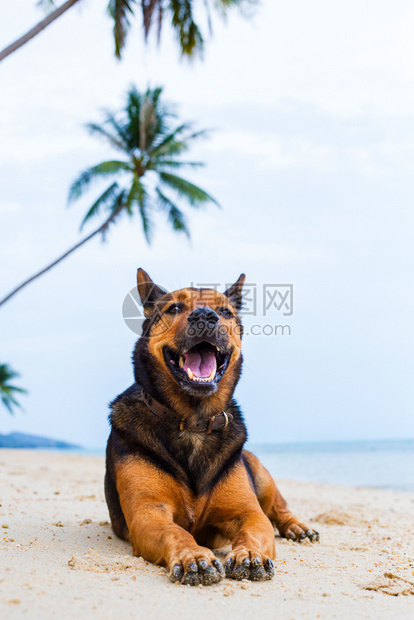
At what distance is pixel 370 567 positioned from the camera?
4.05 meters

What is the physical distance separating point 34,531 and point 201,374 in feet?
6.52

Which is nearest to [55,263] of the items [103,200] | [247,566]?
[103,200]

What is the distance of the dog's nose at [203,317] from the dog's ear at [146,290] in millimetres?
715

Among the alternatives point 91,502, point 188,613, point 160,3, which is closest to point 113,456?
point 188,613

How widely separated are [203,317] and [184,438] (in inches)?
36.2

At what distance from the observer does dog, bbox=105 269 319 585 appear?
153 inches

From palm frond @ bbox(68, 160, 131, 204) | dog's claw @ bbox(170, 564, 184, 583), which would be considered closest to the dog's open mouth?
dog's claw @ bbox(170, 564, 184, 583)

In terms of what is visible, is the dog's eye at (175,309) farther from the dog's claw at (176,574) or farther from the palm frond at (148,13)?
the palm frond at (148,13)

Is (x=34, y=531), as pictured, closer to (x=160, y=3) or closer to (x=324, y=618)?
(x=324, y=618)

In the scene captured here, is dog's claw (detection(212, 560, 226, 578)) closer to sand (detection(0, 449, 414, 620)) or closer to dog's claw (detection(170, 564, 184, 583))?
sand (detection(0, 449, 414, 620))

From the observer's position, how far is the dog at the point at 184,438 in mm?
3889

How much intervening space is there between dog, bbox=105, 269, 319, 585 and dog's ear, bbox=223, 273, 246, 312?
460 millimetres

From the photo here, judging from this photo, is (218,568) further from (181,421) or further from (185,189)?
(185,189)

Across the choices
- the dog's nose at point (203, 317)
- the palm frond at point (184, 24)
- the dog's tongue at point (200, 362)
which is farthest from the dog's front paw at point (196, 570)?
the palm frond at point (184, 24)
